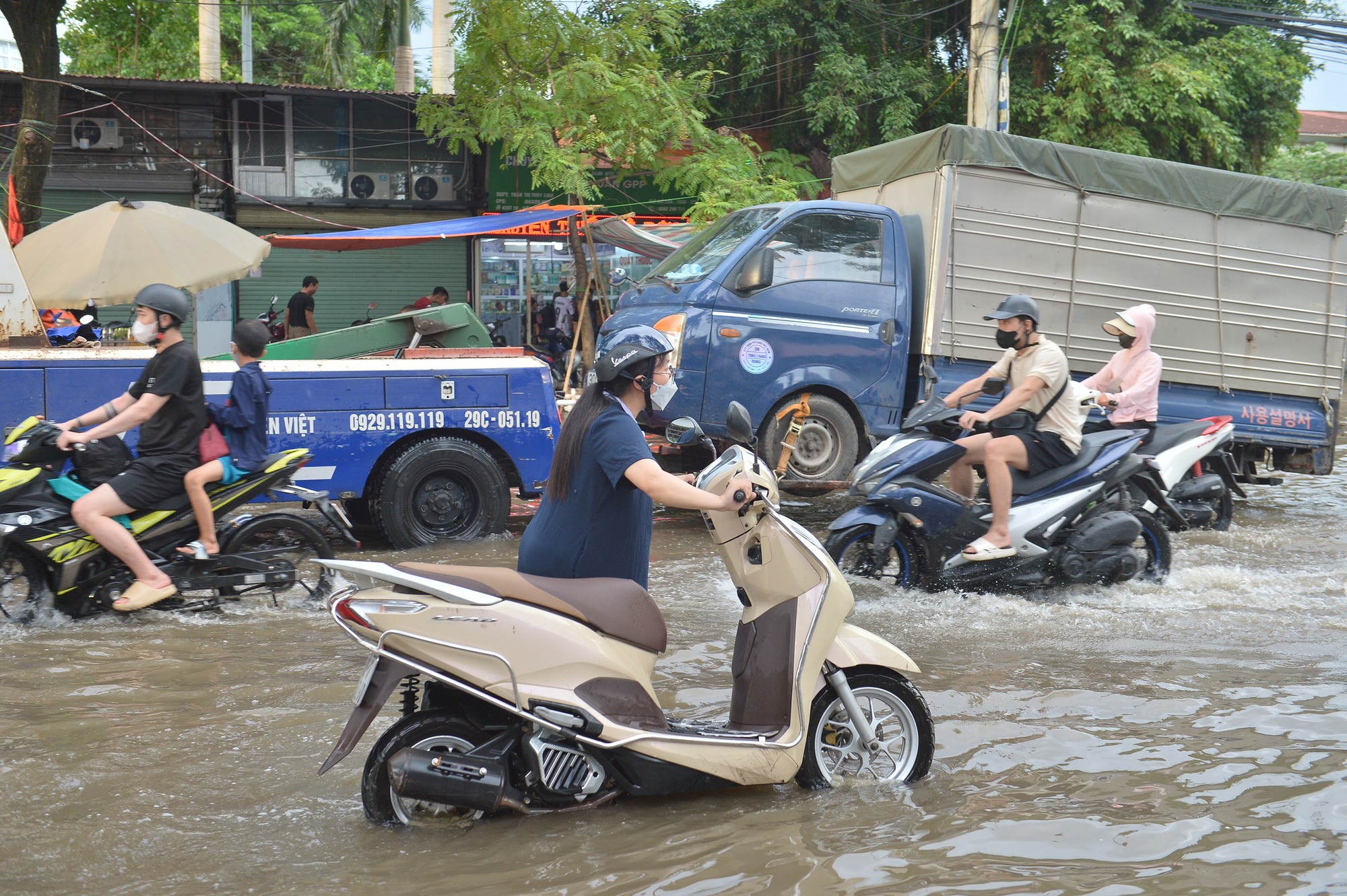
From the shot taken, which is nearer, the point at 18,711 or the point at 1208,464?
the point at 18,711

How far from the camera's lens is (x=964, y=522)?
663 centimetres

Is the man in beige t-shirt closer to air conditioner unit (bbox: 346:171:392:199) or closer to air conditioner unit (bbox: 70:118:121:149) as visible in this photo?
air conditioner unit (bbox: 346:171:392:199)

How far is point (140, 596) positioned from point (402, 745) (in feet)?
10.0

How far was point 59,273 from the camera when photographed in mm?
9953

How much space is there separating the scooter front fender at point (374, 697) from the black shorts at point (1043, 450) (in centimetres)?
431

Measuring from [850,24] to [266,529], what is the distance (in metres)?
17.2

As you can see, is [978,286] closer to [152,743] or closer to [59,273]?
[152,743]

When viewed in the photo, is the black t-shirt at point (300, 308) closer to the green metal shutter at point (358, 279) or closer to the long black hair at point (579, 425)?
the green metal shutter at point (358, 279)

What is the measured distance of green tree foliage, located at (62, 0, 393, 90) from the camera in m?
23.3

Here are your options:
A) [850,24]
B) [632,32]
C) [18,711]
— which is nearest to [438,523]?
[18,711]

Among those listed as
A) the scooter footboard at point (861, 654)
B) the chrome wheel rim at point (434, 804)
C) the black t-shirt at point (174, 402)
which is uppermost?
the black t-shirt at point (174, 402)

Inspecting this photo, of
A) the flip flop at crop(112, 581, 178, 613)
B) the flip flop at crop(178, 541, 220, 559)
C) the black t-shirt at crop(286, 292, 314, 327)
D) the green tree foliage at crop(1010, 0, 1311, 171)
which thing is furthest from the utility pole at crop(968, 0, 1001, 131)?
the flip flop at crop(112, 581, 178, 613)

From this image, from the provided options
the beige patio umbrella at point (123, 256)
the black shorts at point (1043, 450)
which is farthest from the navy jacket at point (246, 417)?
the beige patio umbrella at point (123, 256)

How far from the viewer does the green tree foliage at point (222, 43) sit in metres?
23.3
